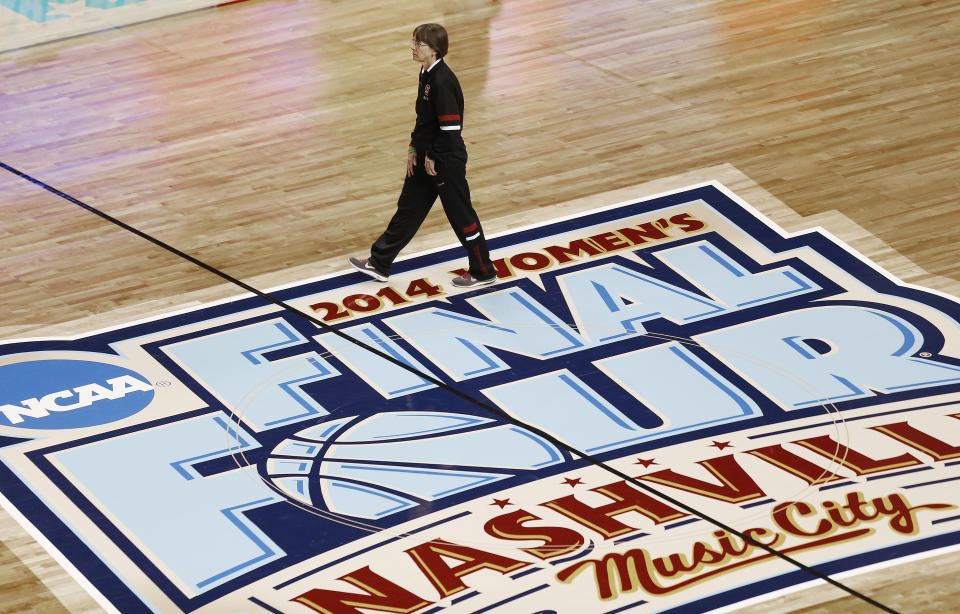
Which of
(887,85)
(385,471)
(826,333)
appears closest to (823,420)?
(826,333)

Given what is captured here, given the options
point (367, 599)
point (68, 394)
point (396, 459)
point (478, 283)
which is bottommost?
point (367, 599)

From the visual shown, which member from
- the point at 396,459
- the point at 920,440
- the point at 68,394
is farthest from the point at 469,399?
the point at 920,440

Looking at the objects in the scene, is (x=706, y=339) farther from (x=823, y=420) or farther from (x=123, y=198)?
(x=123, y=198)

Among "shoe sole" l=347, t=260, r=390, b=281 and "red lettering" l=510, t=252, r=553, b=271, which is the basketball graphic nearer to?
"shoe sole" l=347, t=260, r=390, b=281

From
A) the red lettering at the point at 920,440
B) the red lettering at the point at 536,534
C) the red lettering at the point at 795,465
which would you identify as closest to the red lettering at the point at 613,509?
the red lettering at the point at 536,534

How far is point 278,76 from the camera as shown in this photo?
12680 mm

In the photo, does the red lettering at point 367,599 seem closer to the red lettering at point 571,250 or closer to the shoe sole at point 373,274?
the shoe sole at point 373,274

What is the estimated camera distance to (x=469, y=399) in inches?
343

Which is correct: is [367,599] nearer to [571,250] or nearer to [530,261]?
[530,261]

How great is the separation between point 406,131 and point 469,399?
11.6 feet

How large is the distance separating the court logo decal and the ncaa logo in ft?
0.06

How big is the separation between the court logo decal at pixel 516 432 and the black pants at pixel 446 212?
0.22 metres

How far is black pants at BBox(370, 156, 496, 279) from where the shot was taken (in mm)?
9484

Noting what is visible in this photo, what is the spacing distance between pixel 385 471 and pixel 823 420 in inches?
88.0
